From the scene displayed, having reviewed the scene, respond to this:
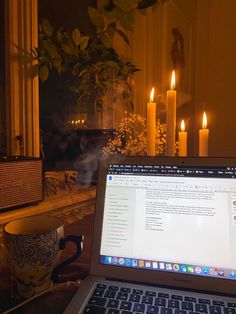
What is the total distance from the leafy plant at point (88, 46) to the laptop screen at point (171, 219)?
0.53m

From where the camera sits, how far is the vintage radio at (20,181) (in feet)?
2.84

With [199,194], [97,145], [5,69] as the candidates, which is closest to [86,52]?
[5,69]

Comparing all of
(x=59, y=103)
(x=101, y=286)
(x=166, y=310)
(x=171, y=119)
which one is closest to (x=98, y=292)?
(x=101, y=286)

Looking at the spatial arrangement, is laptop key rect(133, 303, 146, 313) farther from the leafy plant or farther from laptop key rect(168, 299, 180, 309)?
the leafy plant

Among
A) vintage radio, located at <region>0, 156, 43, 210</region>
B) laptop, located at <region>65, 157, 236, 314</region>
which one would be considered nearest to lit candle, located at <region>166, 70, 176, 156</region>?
laptop, located at <region>65, 157, 236, 314</region>

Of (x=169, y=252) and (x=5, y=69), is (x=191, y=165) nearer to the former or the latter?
(x=169, y=252)

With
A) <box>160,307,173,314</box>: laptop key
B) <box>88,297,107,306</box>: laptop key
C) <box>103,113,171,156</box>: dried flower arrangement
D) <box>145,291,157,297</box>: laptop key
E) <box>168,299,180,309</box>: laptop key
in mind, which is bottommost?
<box>88,297,107,306</box>: laptop key

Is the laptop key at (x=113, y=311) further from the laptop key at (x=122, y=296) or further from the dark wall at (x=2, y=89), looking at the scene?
the dark wall at (x=2, y=89)

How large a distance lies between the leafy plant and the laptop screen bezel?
0.50 metres

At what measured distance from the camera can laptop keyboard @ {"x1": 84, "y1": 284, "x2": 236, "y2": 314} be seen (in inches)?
18.7

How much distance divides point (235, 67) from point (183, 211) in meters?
2.18

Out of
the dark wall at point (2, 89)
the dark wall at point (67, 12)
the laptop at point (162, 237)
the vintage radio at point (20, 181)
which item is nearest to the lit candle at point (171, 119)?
the laptop at point (162, 237)

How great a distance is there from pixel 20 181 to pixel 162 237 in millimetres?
522

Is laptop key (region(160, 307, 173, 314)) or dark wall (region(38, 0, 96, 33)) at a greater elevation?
dark wall (region(38, 0, 96, 33))
